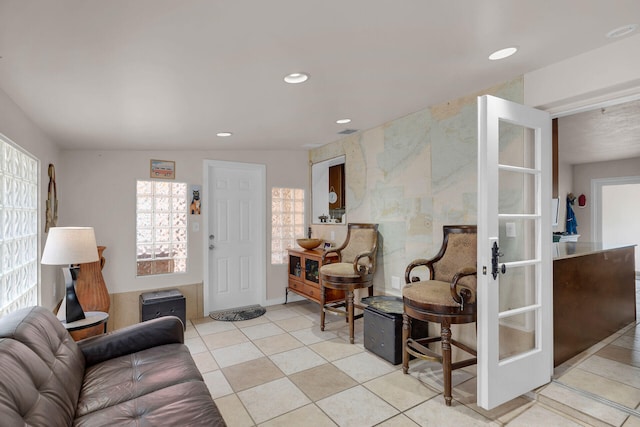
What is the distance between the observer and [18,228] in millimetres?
2285

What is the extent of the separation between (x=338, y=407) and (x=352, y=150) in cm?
292

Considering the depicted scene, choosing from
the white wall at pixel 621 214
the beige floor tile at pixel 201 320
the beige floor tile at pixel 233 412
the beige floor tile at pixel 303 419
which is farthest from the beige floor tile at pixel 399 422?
the white wall at pixel 621 214

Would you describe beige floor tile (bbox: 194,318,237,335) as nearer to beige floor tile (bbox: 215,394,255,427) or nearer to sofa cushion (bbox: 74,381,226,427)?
beige floor tile (bbox: 215,394,255,427)

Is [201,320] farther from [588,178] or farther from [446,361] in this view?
[588,178]

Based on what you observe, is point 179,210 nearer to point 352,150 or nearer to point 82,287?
point 82,287

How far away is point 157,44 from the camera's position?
1572 mm

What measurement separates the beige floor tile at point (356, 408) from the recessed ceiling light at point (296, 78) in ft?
7.46

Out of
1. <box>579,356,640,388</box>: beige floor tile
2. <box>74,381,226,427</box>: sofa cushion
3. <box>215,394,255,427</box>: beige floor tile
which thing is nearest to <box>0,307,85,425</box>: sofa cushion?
<box>74,381,226,427</box>: sofa cushion

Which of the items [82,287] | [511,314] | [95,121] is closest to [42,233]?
[82,287]

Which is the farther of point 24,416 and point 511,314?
point 511,314

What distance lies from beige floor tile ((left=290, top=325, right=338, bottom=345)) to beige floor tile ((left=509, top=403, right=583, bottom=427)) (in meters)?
1.84

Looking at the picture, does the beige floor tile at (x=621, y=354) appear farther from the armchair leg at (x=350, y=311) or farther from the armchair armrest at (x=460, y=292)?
the armchair leg at (x=350, y=311)

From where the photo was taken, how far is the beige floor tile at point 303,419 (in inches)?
81.1

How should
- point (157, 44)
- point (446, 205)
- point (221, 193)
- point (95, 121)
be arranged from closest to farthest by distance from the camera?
point (157, 44) → point (95, 121) → point (446, 205) → point (221, 193)
